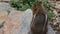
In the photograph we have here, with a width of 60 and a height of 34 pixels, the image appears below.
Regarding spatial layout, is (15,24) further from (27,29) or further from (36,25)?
(36,25)

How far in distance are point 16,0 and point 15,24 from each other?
1705 millimetres

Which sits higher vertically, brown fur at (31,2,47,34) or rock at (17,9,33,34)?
brown fur at (31,2,47,34)

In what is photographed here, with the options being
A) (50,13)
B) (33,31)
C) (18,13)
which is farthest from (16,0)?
(33,31)

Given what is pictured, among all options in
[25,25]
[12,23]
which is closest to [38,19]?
[25,25]

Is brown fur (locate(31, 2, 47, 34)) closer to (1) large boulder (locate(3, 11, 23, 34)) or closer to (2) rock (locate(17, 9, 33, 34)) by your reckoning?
(2) rock (locate(17, 9, 33, 34))

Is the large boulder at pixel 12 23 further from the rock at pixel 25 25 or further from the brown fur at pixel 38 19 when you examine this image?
the brown fur at pixel 38 19

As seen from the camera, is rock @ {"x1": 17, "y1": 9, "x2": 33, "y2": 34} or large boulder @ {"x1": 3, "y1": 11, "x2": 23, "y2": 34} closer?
rock @ {"x1": 17, "y1": 9, "x2": 33, "y2": 34}

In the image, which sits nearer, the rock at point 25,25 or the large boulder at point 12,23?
the rock at point 25,25

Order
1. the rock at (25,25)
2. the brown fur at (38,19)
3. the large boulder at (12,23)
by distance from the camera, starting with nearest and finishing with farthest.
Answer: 1. the brown fur at (38,19)
2. the rock at (25,25)
3. the large boulder at (12,23)

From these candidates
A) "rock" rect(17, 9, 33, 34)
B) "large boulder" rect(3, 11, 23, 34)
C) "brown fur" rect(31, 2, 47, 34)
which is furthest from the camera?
"large boulder" rect(3, 11, 23, 34)

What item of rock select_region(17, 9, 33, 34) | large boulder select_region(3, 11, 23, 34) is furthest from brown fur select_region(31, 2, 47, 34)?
large boulder select_region(3, 11, 23, 34)

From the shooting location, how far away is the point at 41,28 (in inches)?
106

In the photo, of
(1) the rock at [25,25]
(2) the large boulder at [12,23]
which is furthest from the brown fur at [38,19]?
(2) the large boulder at [12,23]

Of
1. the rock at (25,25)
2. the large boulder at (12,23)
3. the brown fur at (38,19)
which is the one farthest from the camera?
the large boulder at (12,23)
